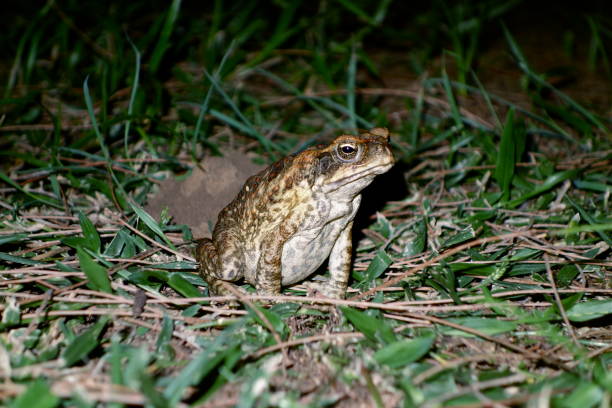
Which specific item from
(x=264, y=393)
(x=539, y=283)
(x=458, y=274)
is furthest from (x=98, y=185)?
(x=539, y=283)

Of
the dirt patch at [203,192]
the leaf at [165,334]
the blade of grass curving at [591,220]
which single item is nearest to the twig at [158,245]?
the dirt patch at [203,192]

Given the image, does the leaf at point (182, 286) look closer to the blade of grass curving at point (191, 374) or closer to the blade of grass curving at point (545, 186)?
the blade of grass curving at point (191, 374)

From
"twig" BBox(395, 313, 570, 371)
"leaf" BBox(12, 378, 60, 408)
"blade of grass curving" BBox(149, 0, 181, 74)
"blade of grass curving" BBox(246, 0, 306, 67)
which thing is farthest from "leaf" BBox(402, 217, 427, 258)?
"blade of grass curving" BBox(246, 0, 306, 67)

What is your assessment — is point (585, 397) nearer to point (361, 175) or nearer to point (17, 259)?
point (361, 175)

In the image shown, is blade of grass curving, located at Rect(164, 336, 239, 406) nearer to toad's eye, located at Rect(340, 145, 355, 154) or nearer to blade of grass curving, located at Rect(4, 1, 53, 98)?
toad's eye, located at Rect(340, 145, 355, 154)

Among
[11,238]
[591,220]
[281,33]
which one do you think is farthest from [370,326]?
[281,33]

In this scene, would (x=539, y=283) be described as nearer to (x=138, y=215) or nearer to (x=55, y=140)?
(x=138, y=215)
